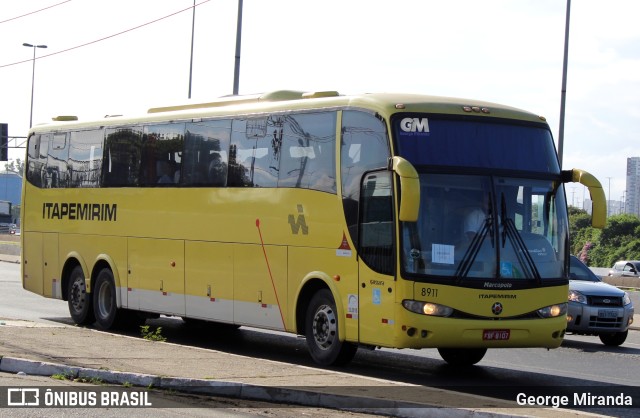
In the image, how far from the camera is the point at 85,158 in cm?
2173

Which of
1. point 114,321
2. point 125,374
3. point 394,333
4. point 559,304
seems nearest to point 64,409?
point 125,374

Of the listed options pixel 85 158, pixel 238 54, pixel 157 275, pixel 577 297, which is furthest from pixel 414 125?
pixel 238 54

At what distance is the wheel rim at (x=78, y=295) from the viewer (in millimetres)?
21312

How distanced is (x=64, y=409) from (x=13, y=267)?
119 feet

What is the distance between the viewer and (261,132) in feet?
56.5

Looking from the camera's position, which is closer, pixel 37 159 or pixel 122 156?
pixel 122 156

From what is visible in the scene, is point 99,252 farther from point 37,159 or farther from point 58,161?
point 37,159

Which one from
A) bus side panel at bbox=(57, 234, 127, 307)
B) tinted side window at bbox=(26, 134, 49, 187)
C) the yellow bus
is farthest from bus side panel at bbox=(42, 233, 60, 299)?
the yellow bus

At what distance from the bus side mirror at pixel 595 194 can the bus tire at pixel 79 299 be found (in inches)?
389

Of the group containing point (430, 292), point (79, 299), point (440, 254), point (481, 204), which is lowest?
point (79, 299)

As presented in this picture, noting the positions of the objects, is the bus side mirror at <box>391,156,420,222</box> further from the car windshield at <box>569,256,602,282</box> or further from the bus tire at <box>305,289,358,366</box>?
the car windshield at <box>569,256,602,282</box>

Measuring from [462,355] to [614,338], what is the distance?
18.9 ft

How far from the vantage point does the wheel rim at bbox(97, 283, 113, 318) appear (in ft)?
68.5

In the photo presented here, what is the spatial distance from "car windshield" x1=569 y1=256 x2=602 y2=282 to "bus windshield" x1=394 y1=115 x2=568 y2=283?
24.8 feet
